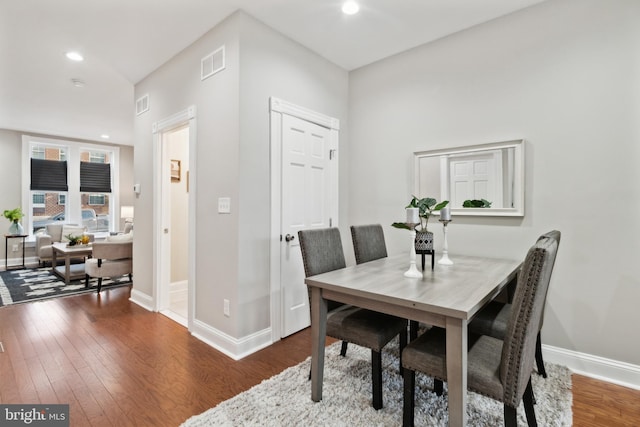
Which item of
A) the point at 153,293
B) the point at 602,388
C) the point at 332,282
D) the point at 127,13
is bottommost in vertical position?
the point at 602,388

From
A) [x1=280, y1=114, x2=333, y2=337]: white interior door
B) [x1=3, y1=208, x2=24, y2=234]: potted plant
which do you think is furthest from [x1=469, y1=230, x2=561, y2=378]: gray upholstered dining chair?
[x1=3, y1=208, x2=24, y2=234]: potted plant

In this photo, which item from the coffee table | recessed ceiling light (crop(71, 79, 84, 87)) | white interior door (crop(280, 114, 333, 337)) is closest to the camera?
white interior door (crop(280, 114, 333, 337))

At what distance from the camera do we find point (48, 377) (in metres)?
2.18

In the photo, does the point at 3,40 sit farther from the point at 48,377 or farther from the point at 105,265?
the point at 48,377

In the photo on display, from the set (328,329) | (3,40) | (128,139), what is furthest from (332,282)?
(128,139)

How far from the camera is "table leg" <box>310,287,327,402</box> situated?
6.09ft

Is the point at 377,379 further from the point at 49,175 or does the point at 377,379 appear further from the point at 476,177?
the point at 49,175

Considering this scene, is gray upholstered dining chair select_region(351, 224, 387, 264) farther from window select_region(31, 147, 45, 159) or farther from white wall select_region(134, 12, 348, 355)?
window select_region(31, 147, 45, 159)

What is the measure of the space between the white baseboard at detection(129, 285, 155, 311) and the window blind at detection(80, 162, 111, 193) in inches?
182

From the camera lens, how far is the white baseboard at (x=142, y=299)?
3.63 metres

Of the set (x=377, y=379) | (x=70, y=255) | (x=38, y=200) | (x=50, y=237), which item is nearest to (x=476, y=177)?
(x=377, y=379)

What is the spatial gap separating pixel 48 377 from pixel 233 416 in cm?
148

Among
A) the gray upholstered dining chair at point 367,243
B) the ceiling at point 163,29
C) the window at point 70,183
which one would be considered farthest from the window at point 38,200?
the gray upholstered dining chair at point 367,243

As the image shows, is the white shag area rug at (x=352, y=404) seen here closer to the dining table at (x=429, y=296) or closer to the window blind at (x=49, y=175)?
the dining table at (x=429, y=296)
